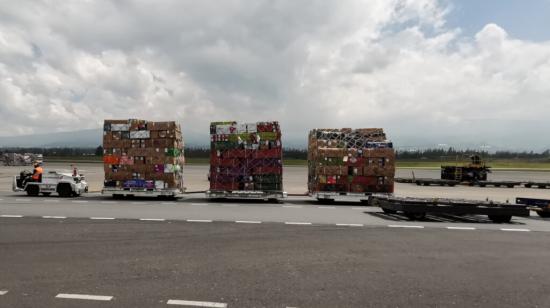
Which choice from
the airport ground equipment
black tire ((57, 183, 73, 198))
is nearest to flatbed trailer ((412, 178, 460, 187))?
the airport ground equipment

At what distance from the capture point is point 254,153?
19453 millimetres

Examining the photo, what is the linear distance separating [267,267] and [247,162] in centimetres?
1267

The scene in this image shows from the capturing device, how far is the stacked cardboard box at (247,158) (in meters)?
19.3

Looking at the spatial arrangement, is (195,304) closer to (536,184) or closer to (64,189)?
(64,189)

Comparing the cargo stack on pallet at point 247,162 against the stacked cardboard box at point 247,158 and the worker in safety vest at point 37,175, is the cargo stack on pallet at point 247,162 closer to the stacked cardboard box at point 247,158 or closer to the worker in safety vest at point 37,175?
the stacked cardboard box at point 247,158

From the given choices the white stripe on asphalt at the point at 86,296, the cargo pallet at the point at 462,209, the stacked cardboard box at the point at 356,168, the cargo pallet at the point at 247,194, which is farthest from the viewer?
the stacked cardboard box at the point at 356,168


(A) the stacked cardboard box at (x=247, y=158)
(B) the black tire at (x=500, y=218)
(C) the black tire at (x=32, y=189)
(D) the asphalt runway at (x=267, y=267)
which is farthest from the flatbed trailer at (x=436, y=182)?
(C) the black tire at (x=32, y=189)

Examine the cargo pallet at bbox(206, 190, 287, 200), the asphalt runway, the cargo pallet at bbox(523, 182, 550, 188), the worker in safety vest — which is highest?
the worker in safety vest

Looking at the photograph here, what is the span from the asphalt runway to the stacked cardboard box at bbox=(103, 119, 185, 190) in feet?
29.6

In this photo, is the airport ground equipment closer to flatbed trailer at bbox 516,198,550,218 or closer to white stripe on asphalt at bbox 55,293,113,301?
white stripe on asphalt at bbox 55,293,113,301

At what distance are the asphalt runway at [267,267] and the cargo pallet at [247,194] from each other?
812 centimetres

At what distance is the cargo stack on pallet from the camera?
19234 mm

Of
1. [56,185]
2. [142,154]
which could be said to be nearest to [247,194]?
[142,154]

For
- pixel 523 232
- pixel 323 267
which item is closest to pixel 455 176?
pixel 523 232
